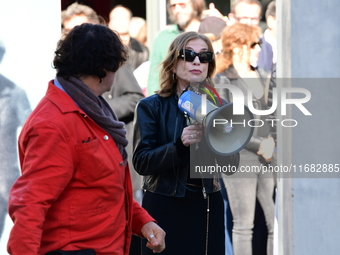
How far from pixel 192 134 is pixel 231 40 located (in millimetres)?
2222

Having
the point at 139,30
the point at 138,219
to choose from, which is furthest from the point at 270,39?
the point at 138,219

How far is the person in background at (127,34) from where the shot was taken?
20.0 feet

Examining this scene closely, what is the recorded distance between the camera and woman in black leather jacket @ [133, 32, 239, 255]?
3.34 m

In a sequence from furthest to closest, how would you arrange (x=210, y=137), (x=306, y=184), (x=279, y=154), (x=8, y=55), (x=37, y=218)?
(x=8, y=55) → (x=279, y=154) → (x=306, y=184) → (x=210, y=137) → (x=37, y=218)

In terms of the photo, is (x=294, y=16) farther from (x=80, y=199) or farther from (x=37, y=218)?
(x=37, y=218)

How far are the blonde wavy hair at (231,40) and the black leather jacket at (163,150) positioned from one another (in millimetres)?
1748

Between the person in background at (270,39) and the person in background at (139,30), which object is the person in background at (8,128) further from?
the person in background at (139,30)

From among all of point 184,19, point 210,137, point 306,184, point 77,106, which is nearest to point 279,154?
point 306,184

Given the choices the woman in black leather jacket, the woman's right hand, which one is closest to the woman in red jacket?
the woman's right hand

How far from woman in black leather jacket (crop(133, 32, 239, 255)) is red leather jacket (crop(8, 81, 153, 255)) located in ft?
2.49

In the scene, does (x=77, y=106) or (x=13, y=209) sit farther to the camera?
(x=77, y=106)

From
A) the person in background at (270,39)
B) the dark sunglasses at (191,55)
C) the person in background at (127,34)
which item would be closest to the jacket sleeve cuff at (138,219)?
the dark sunglasses at (191,55)

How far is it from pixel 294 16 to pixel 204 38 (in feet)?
1.61

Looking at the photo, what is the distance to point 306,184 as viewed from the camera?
11.2 feet
